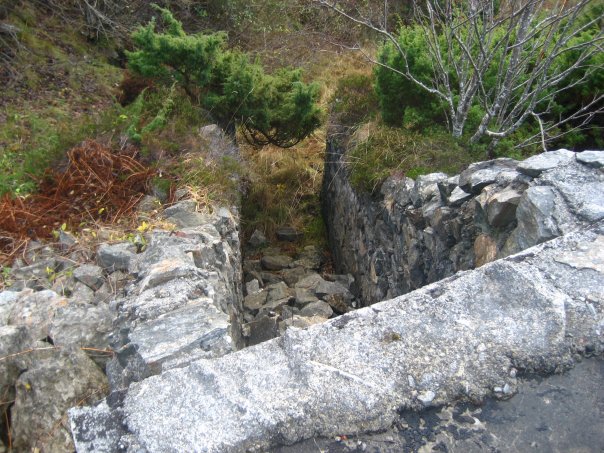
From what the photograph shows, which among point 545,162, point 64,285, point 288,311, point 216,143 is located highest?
point 216,143

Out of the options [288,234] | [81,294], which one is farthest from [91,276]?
[288,234]

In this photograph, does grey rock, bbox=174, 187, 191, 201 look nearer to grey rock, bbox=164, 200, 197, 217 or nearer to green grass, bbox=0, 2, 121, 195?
grey rock, bbox=164, 200, 197, 217

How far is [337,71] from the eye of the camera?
356 inches

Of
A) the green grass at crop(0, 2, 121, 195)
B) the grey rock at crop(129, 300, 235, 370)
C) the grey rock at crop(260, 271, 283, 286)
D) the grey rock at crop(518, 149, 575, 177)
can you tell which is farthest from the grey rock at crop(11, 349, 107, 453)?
the green grass at crop(0, 2, 121, 195)

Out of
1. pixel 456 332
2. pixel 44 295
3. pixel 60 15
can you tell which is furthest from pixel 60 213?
pixel 60 15

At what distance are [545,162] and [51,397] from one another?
2.46 metres

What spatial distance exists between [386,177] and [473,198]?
140 cm

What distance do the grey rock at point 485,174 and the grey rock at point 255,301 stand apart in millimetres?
2144

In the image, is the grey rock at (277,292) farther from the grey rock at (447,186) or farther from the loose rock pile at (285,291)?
the grey rock at (447,186)

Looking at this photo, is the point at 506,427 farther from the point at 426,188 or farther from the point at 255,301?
the point at 255,301

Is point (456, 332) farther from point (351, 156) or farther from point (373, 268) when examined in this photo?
point (351, 156)

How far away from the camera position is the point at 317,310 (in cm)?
463

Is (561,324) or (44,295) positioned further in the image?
(44,295)

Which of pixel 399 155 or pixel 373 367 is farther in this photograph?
pixel 399 155
